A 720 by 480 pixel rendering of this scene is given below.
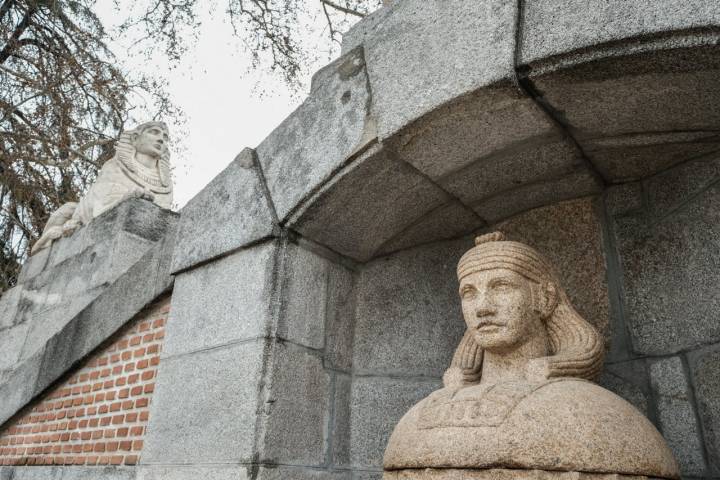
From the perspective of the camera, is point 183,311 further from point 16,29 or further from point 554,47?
point 16,29

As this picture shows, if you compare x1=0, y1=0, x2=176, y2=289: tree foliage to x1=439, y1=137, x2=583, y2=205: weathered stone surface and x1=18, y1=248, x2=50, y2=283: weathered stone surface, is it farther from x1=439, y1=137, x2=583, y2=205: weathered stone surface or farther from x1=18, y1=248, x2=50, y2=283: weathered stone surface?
x1=439, y1=137, x2=583, y2=205: weathered stone surface

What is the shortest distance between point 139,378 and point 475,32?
2701mm

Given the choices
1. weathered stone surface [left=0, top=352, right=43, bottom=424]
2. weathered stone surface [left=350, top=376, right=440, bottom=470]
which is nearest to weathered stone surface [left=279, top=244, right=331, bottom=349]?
weathered stone surface [left=350, top=376, right=440, bottom=470]

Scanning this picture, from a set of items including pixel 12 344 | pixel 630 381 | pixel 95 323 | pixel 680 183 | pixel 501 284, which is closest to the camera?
pixel 501 284

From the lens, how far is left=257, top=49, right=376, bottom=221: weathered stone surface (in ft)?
9.80

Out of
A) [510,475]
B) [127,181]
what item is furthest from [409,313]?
[127,181]

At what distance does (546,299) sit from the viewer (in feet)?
8.35

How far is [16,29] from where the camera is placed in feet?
28.6

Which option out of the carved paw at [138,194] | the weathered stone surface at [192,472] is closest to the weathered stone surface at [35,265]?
the carved paw at [138,194]

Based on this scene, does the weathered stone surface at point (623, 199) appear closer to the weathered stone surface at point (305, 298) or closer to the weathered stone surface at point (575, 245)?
the weathered stone surface at point (575, 245)

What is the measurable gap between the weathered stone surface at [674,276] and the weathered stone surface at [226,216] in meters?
1.78

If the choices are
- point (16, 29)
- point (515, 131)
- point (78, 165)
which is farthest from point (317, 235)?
point (16, 29)

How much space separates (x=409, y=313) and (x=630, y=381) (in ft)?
3.87

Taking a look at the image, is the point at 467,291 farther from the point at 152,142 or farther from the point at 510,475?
the point at 152,142
